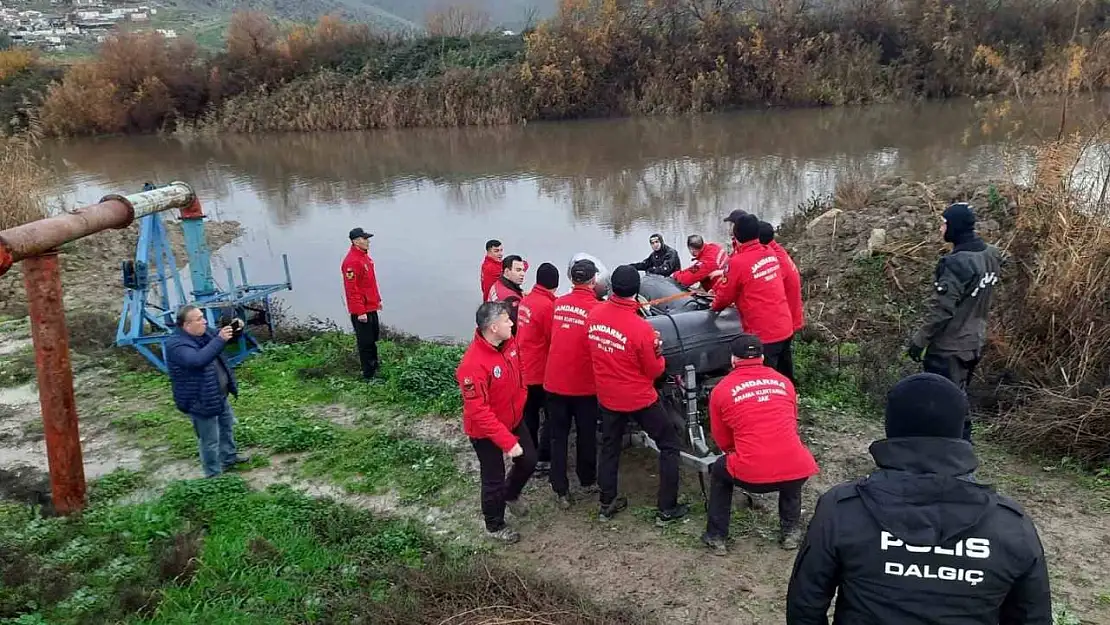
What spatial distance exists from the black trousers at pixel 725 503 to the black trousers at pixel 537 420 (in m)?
1.43

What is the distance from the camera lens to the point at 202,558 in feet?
15.5

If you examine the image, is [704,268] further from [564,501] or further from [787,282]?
[564,501]

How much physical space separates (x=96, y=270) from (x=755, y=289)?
13258 mm

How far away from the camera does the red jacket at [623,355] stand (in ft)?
15.5

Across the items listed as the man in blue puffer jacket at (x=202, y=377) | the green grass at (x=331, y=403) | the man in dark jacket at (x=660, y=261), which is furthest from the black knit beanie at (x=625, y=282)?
the man in dark jacket at (x=660, y=261)

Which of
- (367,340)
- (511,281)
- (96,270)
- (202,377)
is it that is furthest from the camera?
A: (96,270)

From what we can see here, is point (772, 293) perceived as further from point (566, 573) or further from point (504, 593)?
point (504, 593)

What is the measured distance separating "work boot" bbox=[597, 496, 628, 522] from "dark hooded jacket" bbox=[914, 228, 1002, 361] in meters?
2.38

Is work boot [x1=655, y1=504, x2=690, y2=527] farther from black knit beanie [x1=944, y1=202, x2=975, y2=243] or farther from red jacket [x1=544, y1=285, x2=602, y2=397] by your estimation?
black knit beanie [x1=944, y1=202, x2=975, y2=243]

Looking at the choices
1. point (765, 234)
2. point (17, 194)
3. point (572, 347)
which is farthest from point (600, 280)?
point (17, 194)

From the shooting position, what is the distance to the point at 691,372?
5285mm

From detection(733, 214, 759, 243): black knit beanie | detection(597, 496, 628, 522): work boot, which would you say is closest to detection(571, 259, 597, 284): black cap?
detection(733, 214, 759, 243): black knit beanie

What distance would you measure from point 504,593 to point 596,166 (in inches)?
726

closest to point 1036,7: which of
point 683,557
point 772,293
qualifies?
point 772,293
